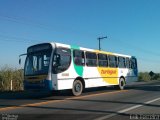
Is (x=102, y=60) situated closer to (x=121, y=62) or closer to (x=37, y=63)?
(x=121, y=62)

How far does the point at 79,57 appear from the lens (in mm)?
19391

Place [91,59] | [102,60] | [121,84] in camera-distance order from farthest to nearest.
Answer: [121,84] < [102,60] < [91,59]

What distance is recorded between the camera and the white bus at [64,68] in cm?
1691

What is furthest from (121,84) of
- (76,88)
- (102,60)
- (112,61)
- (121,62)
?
(76,88)

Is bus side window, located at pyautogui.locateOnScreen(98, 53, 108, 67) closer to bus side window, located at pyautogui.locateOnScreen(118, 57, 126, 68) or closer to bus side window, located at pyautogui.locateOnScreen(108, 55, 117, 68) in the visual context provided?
bus side window, located at pyautogui.locateOnScreen(108, 55, 117, 68)

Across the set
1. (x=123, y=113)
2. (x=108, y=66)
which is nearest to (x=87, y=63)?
(x=108, y=66)

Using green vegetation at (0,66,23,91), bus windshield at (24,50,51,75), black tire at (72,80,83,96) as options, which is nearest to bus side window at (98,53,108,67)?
black tire at (72,80,83,96)

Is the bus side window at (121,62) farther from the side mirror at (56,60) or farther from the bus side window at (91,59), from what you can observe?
the side mirror at (56,60)

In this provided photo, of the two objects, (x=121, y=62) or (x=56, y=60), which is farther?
(x=121, y=62)

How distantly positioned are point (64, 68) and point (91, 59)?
11.6ft

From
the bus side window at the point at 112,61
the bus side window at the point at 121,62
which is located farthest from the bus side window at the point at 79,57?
the bus side window at the point at 121,62

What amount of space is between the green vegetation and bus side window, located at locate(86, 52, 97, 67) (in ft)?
28.5

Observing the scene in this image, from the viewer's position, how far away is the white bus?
16.9 m

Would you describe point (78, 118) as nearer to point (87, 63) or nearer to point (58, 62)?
point (58, 62)
